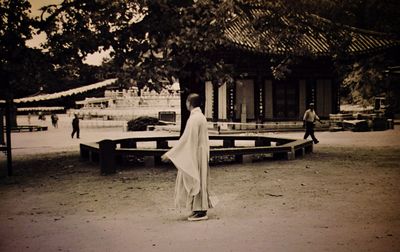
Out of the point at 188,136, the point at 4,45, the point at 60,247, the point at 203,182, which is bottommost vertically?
the point at 60,247

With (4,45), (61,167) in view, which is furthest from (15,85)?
(61,167)

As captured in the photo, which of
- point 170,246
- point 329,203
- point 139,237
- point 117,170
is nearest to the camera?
point 170,246

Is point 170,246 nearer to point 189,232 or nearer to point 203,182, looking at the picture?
point 189,232

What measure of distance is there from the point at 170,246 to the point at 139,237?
23.5 inches

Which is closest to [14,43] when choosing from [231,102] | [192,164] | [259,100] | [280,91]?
[192,164]

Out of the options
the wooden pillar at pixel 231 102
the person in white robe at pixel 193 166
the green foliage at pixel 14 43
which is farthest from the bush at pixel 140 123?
the person in white robe at pixel 193 166

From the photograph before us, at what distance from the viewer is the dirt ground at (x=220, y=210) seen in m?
5.42

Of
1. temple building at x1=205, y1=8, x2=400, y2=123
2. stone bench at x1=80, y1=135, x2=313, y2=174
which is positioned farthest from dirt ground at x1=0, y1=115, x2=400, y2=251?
temple building at x1=205, y1=8, x2=400, y2=123

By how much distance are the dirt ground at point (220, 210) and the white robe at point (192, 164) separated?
12.3 inches

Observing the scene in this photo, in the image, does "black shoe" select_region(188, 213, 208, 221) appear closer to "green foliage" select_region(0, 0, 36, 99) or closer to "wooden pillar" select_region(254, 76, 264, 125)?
"green foliage" select_region(0, 0, 36, 99)

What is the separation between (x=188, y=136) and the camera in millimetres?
6547

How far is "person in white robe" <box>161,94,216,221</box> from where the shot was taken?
6422mm

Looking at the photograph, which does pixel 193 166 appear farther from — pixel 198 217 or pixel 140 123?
pixel 140 123

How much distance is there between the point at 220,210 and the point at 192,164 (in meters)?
1.18
